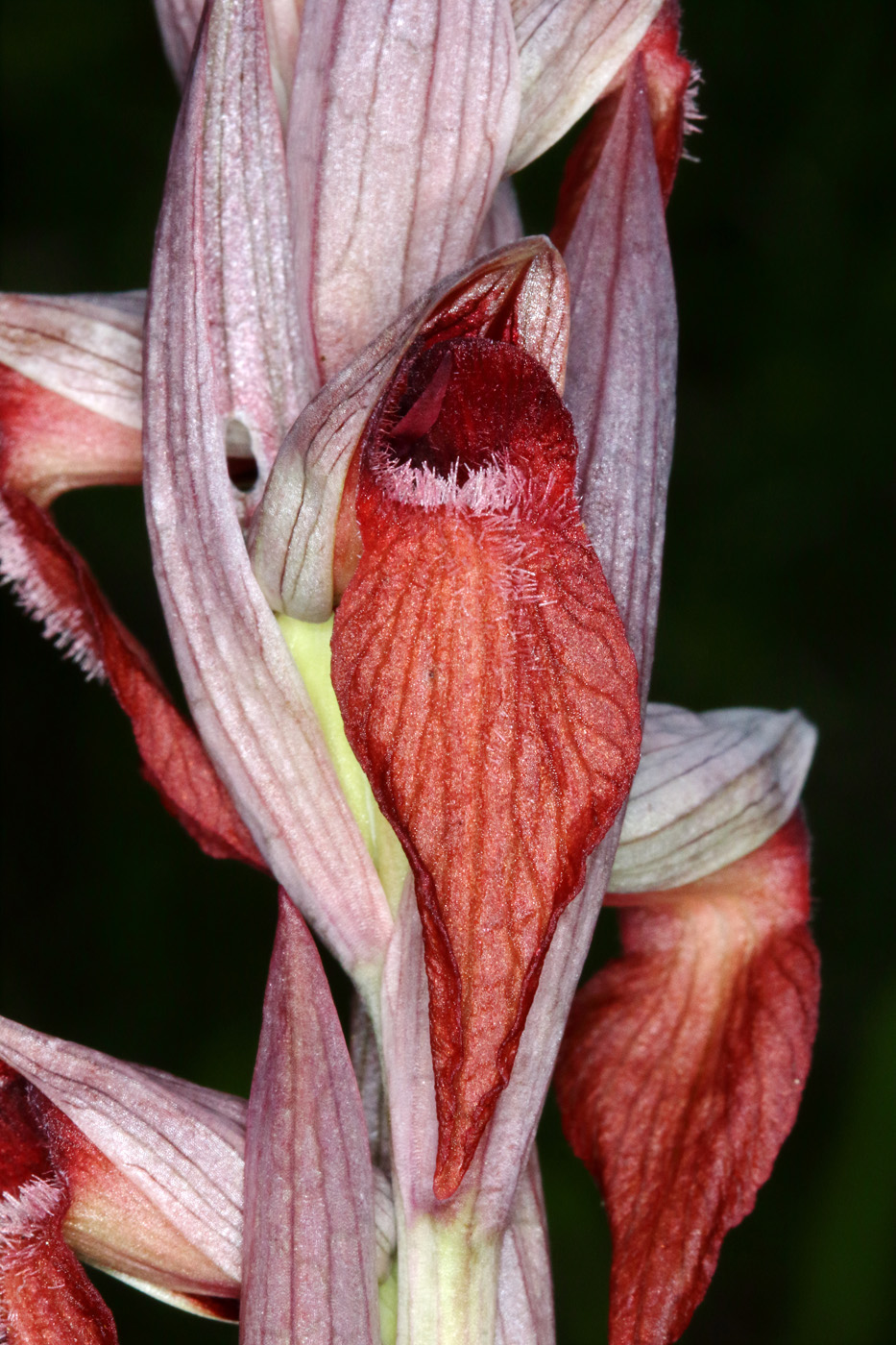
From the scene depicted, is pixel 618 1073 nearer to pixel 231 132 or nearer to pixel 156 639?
pixel 231 132

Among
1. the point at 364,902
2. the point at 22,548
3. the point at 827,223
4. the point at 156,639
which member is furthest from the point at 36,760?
the point at 364,902

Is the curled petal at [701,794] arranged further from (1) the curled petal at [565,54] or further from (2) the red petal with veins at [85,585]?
(1) the curled petal at [565,54]

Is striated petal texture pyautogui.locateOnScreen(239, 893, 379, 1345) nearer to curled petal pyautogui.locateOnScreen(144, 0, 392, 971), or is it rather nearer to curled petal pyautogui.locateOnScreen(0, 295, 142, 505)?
curled petal pyautogui.locateOnScreen(144, 0, 392, 971)

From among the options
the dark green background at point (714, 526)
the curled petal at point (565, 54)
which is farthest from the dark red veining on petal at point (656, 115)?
the dark green background at point (714, 526)

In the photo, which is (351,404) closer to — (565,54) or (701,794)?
(565,54)

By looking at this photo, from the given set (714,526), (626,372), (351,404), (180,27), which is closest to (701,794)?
(626,372)

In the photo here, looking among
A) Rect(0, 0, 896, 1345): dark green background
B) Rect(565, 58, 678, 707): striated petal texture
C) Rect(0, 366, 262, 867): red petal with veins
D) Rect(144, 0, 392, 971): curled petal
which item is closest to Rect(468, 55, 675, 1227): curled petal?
Rect(565, 58, 678, 707): striated petal texture
